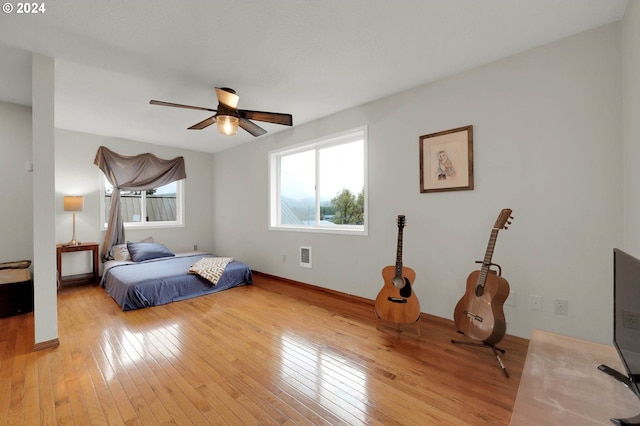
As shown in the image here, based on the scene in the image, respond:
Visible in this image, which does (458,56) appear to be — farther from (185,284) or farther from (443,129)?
(185,284)

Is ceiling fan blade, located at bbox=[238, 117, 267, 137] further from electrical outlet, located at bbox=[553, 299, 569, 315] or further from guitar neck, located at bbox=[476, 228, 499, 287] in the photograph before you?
electrical outlet, located at bbox=[553, 299, 569, 315]

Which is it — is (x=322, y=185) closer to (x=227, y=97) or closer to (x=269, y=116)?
(x=269, y=116)

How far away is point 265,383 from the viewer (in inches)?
71.2

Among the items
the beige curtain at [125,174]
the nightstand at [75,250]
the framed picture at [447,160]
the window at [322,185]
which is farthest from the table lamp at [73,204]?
the framed picture at [447,160]

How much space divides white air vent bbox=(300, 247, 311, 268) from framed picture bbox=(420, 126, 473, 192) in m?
1.92

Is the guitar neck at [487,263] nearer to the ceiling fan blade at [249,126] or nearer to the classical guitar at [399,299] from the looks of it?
the classical guitar at [399,299]

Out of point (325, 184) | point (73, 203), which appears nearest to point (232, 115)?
point (325, 184)

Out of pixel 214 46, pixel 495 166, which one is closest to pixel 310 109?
pixel 214 46

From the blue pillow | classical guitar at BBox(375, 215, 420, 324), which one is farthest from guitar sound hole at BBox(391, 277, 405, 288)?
the blue pillow

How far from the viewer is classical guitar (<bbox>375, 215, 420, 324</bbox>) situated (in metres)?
2.46

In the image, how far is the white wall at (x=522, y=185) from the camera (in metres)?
1.99

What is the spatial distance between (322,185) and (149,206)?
3617 millimetres

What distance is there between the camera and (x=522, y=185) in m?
2.29

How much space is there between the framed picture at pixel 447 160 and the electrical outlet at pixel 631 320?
1687mm
